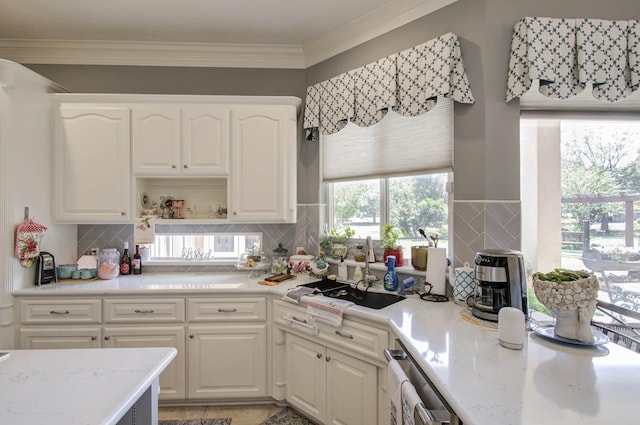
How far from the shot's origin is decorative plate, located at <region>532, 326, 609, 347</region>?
121 cm

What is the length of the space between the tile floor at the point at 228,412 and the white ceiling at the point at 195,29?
2.82 meters

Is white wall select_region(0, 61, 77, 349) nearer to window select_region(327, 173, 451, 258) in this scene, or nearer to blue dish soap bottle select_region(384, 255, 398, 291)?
window select_region(327, 173, 451, 258)

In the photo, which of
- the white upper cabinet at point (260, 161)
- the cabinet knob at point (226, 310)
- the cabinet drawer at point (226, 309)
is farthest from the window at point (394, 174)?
the cabinet knob at point (226, 310)

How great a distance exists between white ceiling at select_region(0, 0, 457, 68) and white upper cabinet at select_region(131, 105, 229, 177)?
61cm

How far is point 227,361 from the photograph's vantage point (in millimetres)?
2211

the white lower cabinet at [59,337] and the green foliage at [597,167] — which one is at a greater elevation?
the green foliage at [597,167]

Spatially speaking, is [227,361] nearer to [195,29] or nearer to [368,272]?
[368,272]

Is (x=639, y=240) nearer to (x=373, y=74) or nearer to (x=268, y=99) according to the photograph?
(x=373, y=74)

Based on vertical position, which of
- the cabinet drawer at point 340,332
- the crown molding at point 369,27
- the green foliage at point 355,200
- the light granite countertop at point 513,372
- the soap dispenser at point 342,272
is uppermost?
the crown molding at point 369,27

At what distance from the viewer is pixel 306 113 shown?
2.66 m

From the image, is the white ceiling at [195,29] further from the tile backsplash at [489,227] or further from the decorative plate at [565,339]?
the decorative plate at [565,339]

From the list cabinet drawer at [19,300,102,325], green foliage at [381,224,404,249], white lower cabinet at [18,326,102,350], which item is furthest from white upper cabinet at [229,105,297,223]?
white lower cabinet at [18,326,102,350]

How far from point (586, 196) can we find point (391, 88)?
143 centimetres

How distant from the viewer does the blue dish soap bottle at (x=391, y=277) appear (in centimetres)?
209
